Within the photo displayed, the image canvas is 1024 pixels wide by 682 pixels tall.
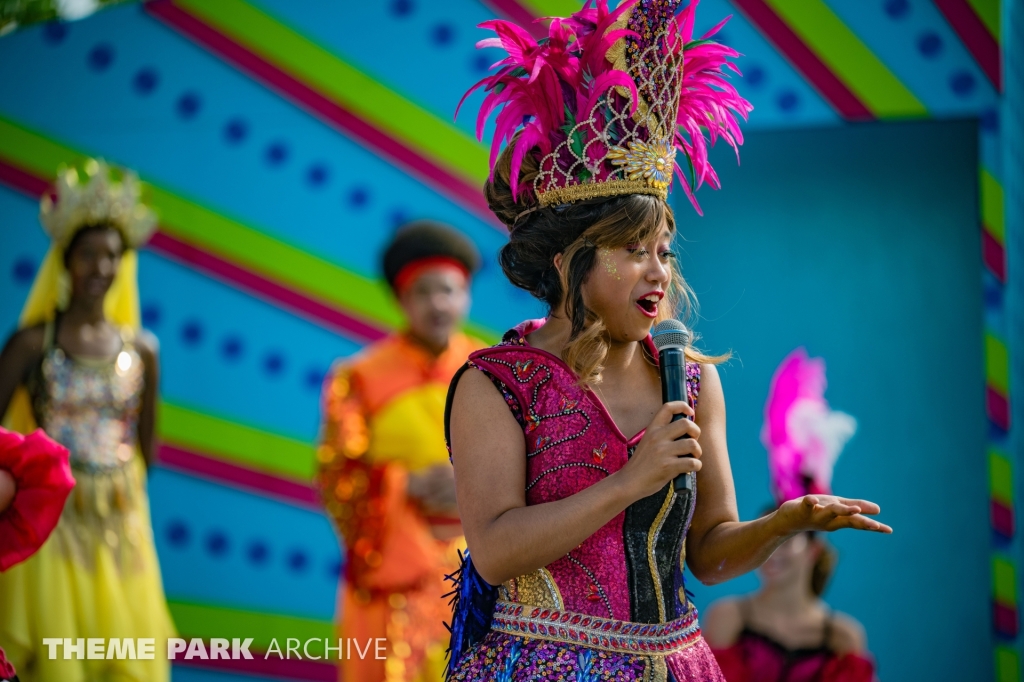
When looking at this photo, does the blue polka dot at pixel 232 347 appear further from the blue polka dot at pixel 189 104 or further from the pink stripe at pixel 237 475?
the blue polka dot at pixel 189 104

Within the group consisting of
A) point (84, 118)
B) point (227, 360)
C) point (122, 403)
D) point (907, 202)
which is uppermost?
point (84, 118)

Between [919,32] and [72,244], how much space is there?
373 cm

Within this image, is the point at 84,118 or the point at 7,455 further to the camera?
the point at 84,118

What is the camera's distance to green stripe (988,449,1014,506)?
4.98 metres

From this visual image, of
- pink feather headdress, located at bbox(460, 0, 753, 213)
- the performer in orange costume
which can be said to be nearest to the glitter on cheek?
pink feather headdress, located at bbox(460, 0, 753, 213)

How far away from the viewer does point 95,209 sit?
17.1ft

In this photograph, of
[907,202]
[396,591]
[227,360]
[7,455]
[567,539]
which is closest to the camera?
[567,539]

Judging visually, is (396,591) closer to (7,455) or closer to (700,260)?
(700,260)

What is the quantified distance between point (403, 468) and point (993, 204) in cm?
267

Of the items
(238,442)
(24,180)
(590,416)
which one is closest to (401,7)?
(24,180)

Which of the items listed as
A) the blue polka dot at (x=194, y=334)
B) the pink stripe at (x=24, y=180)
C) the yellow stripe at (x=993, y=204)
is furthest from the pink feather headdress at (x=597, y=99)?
the pink stripe at (x=24, y=180)

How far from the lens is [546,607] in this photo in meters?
2.16

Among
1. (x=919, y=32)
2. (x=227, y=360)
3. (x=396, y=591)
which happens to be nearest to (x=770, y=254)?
(x=919, y=32)

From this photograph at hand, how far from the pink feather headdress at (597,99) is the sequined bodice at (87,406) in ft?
10.3
